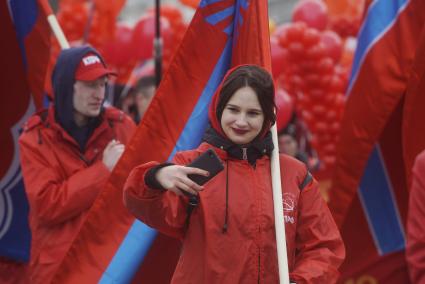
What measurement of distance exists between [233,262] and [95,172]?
5.29ft

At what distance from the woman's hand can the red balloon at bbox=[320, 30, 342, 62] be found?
7.68m

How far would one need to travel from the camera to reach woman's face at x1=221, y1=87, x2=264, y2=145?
348 cm

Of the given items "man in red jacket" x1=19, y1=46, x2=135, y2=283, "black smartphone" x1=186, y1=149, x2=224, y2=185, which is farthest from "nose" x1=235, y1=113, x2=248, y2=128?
"man in red jacket" x1=19, y1=46, x2=135, y2=283

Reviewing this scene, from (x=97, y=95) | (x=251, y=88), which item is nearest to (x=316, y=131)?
(x=97, y=95)

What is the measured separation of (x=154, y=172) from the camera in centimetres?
326

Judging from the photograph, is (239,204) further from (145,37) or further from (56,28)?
(145,37)

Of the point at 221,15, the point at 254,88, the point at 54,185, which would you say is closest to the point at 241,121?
the point at 254,88

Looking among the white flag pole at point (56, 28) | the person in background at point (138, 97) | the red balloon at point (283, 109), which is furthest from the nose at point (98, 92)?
the red balloon at point (283, 109)

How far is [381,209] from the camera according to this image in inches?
234

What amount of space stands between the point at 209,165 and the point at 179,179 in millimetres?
115

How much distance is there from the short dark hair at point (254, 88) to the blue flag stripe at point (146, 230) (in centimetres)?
102

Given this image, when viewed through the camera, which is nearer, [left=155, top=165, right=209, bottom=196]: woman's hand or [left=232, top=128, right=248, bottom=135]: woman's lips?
[left=155, top=165, right=209, bottom=196]: woman's hand

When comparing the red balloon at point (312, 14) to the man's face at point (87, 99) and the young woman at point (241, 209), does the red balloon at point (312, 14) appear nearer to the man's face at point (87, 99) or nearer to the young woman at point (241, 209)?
the man's face at point (87, 99)

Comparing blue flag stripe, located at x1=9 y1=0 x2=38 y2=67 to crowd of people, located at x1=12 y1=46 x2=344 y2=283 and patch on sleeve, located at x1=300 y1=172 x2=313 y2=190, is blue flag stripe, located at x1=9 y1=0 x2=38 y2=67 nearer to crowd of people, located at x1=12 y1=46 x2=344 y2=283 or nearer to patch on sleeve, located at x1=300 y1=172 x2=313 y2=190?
crowd of people, located at x1=12 y1=46 x2=344 y2=283
